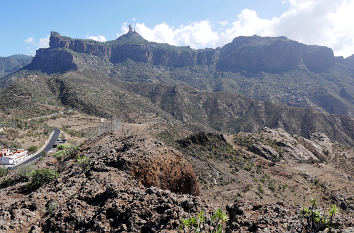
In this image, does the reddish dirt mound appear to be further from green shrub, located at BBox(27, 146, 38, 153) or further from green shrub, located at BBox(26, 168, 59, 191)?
green shrub, located at BBox(27, 146, 38, 153)

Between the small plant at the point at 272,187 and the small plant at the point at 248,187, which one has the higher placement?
the small plant at the point at 248,187

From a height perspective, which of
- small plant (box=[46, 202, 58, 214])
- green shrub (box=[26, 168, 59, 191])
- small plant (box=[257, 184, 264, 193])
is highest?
small plant (box=[46, 202, 58, 214])

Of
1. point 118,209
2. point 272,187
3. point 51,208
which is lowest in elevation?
point 272,187

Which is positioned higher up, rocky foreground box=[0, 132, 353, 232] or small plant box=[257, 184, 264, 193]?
rocky foreground box=[0, 132, 353, 232]

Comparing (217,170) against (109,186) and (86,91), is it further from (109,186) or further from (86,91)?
(86,91)

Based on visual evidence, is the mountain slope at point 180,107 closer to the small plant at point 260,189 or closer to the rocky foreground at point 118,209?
the small plant at point 260,189

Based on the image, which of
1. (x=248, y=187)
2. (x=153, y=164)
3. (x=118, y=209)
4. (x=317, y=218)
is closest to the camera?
(x=317, y=218)

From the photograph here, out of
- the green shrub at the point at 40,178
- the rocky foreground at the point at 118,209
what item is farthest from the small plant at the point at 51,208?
the green shrub at the point at 40,178

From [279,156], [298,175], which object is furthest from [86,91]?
[298,175]

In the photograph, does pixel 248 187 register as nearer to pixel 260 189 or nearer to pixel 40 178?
pixel 260 189

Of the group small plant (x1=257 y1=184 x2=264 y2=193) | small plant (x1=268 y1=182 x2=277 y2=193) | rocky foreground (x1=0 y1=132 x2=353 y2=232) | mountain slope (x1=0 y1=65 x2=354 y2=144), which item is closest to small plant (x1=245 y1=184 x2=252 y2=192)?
small plant (x1=257 y1=184 x2=264 y2=193)

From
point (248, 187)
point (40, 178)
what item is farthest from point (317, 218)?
point (248, 187)

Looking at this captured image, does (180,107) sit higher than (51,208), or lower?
lower

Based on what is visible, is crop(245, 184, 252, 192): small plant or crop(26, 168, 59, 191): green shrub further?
crop(245, 184, 252, 192): small plant
